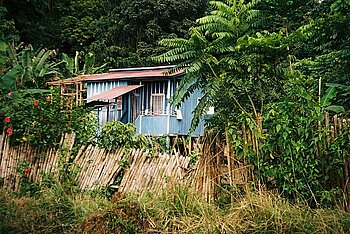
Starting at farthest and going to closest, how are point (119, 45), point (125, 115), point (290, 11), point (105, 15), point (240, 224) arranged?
point (105, 15) → point (119, 45) → point (125, 115) → point (290, 11) → point (240, 224)

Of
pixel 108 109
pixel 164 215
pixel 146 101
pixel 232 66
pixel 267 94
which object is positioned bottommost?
pixel 164 215

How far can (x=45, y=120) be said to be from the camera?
9.16 metres

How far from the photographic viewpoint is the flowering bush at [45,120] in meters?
9.03

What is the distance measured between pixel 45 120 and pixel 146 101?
385 inches

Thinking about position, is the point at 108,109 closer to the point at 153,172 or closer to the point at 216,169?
the point at 153,172

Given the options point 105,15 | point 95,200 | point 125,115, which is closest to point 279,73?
point 95,200

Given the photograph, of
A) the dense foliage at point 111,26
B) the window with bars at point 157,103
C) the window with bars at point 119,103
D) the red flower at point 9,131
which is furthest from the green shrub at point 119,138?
the dense foliage at point 111,26

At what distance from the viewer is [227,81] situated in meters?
6.11

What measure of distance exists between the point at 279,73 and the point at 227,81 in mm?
826

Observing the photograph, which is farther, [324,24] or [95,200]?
[324,24]

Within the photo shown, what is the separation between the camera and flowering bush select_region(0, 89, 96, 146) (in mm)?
9031

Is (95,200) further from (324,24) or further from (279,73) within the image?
(324,24)

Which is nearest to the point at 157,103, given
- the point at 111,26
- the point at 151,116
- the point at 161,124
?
the point at 151,116

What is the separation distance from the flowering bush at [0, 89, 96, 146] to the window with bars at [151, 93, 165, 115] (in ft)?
28.9
